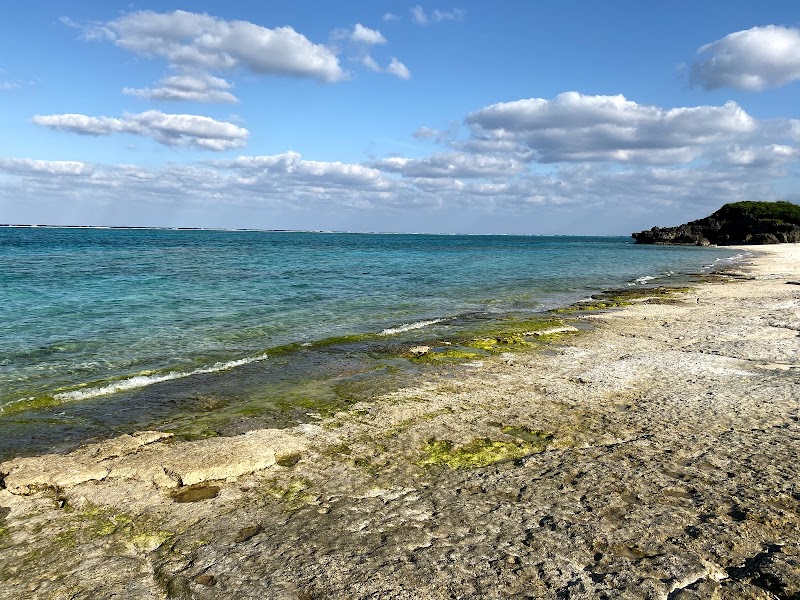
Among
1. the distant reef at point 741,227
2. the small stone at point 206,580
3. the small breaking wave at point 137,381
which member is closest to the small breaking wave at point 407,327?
the small breaking wave at point 137,381

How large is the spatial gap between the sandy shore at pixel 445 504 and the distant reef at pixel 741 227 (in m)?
134

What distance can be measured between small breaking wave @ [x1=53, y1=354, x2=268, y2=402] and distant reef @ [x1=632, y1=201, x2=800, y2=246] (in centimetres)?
13395

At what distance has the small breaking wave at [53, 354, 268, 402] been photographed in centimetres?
1153

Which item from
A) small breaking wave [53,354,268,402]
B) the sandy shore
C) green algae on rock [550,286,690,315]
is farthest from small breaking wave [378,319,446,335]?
the sandy shore

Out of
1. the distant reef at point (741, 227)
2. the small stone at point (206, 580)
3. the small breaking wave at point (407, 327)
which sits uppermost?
the distant reef at point (741, 227)

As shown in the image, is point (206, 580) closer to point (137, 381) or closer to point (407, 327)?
point (137, 381)

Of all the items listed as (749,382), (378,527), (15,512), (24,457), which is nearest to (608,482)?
(378,527)

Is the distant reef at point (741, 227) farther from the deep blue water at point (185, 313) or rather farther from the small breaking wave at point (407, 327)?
the small breaking wave at point (407, 327)

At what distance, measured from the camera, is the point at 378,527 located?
230 inches

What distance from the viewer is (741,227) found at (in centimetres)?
13375

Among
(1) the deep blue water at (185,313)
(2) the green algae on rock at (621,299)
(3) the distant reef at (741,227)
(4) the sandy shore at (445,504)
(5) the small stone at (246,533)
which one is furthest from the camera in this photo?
(3) the distant reef at (741,227)

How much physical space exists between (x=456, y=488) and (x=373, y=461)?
55.0 inches

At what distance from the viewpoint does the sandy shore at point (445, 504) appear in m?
4.96

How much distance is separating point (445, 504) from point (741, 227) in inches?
6051
